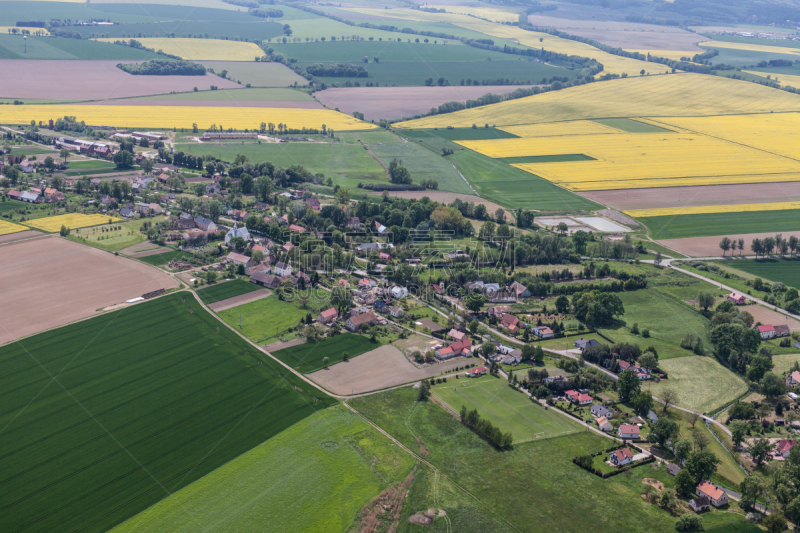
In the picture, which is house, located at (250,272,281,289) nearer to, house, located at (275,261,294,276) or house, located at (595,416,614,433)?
house, located at (275,261,294,276)

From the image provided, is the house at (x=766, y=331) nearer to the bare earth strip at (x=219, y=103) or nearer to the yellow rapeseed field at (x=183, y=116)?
the yellow rapeseed field at (x=183, y=116)

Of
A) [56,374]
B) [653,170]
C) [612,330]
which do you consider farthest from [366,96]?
[56,374]

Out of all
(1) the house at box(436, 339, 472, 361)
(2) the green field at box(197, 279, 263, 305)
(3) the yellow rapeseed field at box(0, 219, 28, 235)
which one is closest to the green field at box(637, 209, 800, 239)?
(1) the house at box(436, 339, 472, 361)

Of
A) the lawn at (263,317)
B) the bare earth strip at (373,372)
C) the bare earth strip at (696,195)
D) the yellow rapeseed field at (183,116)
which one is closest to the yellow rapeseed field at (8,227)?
the lawn at (263,317)

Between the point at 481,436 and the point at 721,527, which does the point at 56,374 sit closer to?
the point at 481,436

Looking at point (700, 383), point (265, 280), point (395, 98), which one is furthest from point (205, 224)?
point (395, 98)

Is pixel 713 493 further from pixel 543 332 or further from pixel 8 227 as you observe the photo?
pixel 8 227
